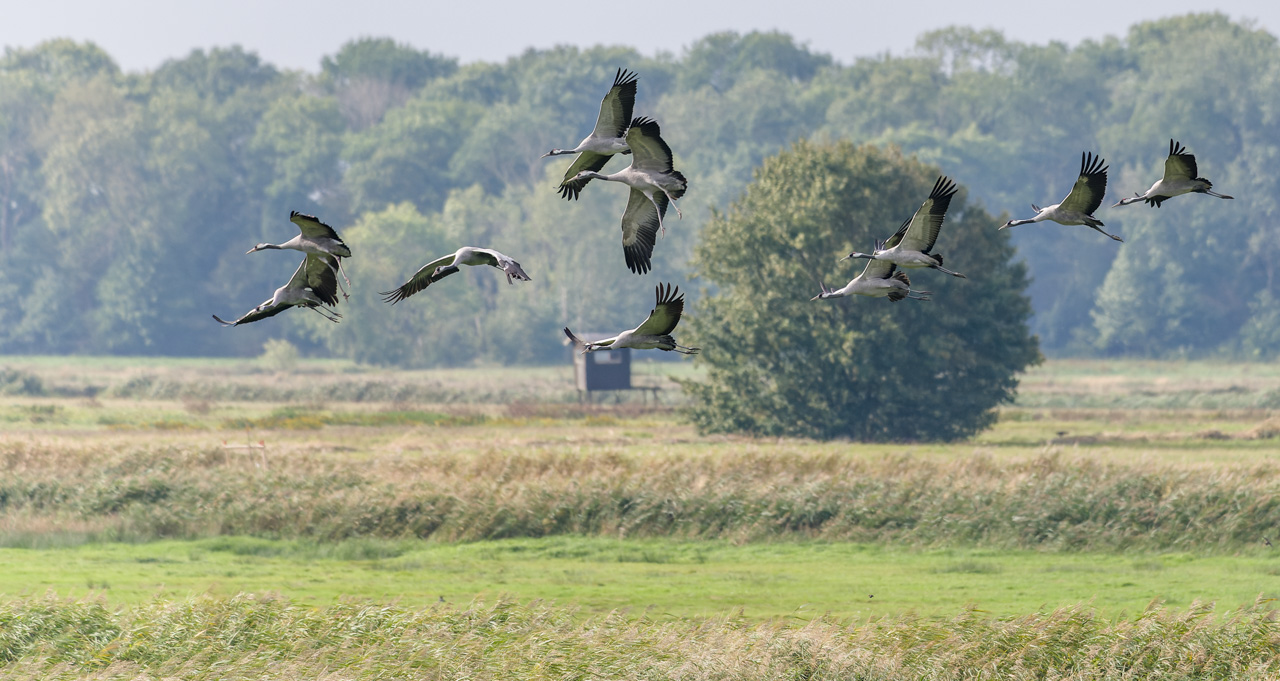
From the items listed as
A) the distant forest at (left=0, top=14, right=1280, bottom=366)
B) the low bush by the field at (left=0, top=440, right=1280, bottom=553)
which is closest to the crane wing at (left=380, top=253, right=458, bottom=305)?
the low bush by the field at (left=0, top=440, right=1280, bottom=553)

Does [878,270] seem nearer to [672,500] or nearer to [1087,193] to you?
[1087,193]

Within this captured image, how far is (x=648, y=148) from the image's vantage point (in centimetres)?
1030

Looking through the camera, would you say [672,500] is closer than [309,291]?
No

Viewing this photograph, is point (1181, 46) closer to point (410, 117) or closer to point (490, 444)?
point (410, 117)

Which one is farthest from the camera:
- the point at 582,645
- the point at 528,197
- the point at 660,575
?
the point at 528,197

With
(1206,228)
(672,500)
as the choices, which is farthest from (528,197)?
(672,500)

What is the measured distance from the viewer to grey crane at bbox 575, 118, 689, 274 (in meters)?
9.93

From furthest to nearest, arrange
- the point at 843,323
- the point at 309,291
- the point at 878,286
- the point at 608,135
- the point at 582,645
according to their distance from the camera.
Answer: the point at 843,323
the point at 582,645
the point at 878,286
the point at 608,135
the point at 309,291

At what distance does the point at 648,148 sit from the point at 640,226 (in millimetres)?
766

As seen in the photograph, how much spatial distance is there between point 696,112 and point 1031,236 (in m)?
43.0

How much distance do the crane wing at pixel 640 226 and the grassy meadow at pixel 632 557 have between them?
→ 2163 centimetres

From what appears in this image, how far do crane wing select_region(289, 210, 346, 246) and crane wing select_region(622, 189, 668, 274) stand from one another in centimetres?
205

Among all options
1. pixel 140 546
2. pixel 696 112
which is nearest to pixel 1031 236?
pixel 696 112

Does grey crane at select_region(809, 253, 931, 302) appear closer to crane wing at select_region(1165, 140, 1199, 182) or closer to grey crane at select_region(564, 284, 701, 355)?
grey crane at select_region(564, 284, 701, 355)
